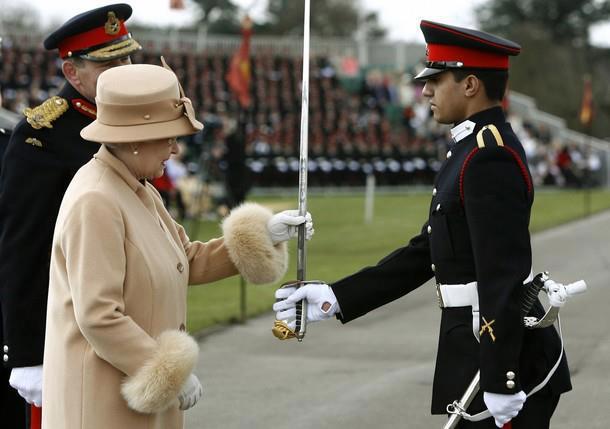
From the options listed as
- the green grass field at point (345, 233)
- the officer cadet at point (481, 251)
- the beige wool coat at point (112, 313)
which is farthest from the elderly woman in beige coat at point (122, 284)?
the green grass field at point (345, 233)

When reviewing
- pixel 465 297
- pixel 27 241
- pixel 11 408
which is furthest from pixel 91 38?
pixel 465 297

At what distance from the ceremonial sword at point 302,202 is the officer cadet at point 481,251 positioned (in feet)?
0.12

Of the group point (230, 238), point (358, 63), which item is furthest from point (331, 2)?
point (230, 238)

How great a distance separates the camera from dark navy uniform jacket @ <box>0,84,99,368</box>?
4.27m

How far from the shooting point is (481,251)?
12.4ft

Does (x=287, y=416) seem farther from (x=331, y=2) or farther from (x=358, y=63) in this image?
(x=331, y=2)

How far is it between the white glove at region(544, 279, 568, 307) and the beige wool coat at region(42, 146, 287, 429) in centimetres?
124

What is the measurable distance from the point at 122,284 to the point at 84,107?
1.19 m

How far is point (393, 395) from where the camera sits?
785 centimetres

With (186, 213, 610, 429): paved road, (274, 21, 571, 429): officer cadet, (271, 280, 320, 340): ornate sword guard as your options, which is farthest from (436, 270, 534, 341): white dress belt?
(186, 213, 610, 429): paved road

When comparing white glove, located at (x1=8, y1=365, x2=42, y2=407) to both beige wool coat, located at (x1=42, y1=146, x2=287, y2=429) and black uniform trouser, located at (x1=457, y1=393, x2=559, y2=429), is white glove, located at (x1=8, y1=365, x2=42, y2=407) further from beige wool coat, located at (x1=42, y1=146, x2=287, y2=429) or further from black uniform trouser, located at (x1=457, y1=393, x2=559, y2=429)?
black uniform trouser, located at (x1=457, y1=393, x2=559, y2=429)

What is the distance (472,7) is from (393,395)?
6045 centimetres

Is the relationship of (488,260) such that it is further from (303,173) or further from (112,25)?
(112,25)

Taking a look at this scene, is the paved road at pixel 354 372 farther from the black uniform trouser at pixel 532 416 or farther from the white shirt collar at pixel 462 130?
the white shirt collar at pixel 462 130
